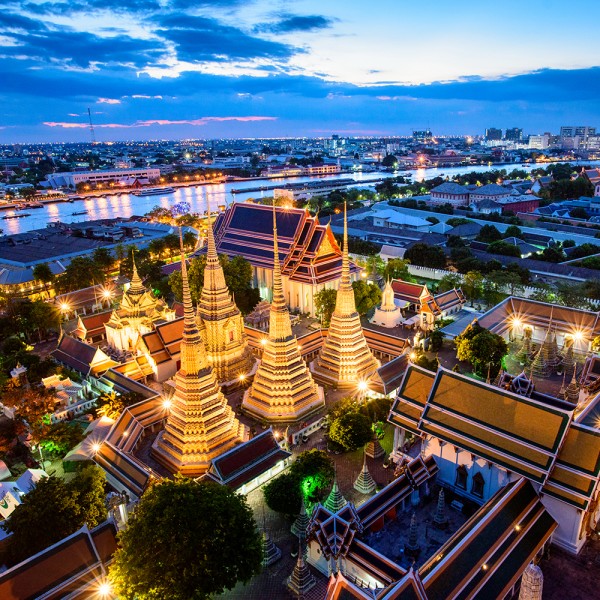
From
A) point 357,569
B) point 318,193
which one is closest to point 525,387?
point 357,569

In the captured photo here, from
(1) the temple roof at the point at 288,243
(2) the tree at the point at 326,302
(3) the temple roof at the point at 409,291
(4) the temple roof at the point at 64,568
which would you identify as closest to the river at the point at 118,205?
(1) the temple roof at the point at 288,243

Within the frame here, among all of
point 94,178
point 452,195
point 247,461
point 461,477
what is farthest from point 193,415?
point 94,178

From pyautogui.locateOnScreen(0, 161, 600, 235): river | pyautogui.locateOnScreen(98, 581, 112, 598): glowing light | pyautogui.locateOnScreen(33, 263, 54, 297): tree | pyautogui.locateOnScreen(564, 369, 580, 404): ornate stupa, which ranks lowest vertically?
pyautogui.locateOnScreen(0, 161, 600, 235): river

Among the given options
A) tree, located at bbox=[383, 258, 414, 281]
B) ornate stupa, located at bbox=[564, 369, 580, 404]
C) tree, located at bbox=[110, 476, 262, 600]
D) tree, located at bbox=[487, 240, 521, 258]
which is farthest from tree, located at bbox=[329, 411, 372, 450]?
tree, located at bbox=[487, 240, 521, 258]

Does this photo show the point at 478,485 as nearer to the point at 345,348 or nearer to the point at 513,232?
the point at 345,348

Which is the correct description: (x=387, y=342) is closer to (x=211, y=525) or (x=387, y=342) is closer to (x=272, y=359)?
(x=272, y=359)

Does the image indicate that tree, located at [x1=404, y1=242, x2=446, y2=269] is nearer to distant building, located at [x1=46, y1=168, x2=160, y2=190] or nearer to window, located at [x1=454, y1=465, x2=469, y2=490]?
window, located at [x1=454, y1=465, x2=469, y2=490]

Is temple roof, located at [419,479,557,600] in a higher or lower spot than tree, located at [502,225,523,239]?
higher
